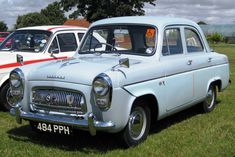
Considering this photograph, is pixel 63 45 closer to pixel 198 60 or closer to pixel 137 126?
pixel 198 60

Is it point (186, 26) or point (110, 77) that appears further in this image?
point (186, 26)

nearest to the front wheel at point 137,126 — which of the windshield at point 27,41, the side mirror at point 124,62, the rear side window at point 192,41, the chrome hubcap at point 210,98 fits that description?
the side mirror at point 124,62

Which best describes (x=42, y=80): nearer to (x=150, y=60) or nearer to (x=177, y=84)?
(x=150, y=60)

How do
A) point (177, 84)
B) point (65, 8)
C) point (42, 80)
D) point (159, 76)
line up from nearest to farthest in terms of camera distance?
point (42, 80), point (159, 76), point (177, 84), point (65, 8)

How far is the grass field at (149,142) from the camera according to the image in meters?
5.67

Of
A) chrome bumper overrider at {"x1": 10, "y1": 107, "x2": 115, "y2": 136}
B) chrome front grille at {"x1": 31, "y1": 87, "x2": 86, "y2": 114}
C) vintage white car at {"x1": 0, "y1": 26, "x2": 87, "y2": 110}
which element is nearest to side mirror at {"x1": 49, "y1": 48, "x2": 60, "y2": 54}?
vintage white car at {"x1": 0, "y1": 26, "x2": 87, "y2": 110}

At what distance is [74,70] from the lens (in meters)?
5.61

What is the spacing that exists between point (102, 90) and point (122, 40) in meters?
1.74

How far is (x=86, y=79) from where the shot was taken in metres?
5.39

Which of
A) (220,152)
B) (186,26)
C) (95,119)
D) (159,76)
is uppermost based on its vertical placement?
(186,26)

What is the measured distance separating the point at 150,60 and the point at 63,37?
3.56 metres

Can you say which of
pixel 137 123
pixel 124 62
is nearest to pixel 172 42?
pixel 124 62

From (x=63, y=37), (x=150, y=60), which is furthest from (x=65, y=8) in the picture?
(x=150, y=60)

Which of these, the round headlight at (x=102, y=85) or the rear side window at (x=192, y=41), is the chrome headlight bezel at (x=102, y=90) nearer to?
the round headlight at (x=102, y=85)
